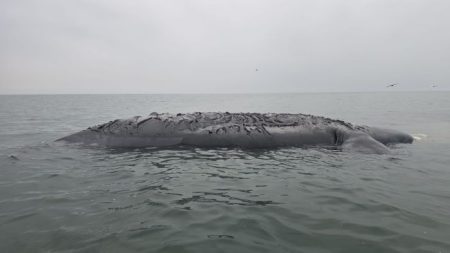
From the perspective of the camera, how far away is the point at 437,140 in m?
13.5

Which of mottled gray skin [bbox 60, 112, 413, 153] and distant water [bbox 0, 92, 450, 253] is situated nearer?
distant water [bbox 0, 92, 450, 253]

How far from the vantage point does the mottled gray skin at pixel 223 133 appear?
1087 cm

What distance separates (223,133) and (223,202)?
5082mm

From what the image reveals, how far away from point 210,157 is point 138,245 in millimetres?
5271

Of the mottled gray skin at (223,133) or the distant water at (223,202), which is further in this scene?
the mottled gray skin at (223,133)

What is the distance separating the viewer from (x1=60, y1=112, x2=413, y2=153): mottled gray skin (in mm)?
10867

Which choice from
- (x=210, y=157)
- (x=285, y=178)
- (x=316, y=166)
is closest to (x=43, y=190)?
(x=210, y=157)

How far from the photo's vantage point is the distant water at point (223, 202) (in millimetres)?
4555

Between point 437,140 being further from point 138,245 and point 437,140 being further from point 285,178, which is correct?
point 138,245

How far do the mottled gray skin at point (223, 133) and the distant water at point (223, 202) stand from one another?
2.89ft

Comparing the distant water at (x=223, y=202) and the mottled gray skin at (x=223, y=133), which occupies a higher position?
the mottled gray skin at (x=223, y=133)

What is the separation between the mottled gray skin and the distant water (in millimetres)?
881

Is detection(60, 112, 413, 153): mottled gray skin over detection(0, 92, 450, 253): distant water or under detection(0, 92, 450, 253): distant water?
over

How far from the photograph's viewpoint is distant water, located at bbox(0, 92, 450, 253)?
14.9 feet
